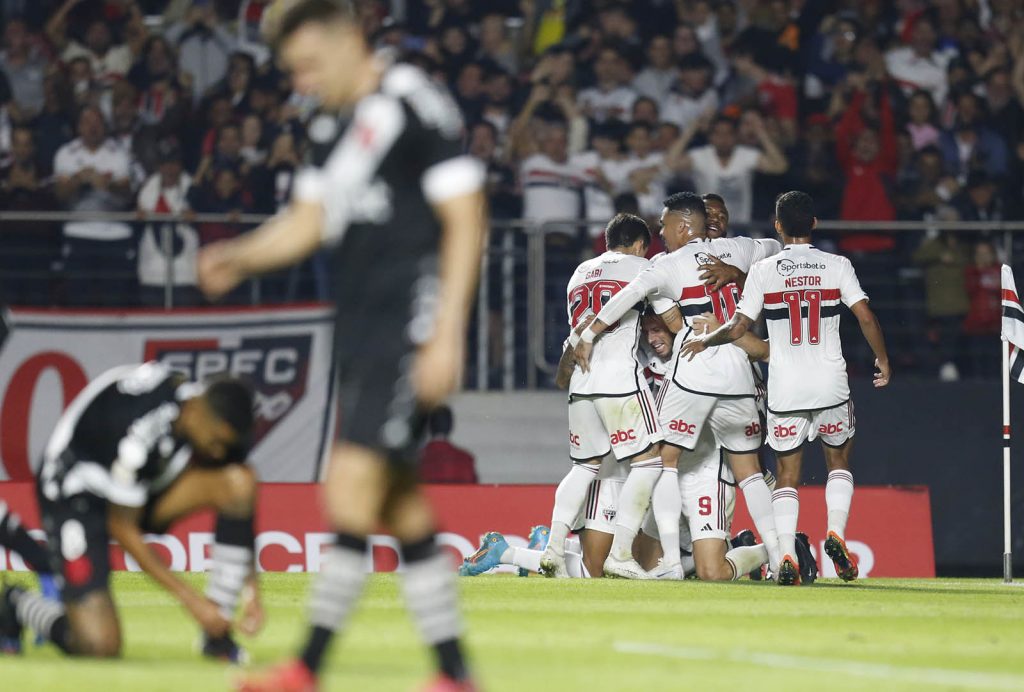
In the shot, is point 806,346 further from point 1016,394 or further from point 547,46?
point 547,46

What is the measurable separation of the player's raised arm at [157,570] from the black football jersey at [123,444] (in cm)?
9

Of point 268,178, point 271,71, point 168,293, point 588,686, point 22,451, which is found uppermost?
point 271,71

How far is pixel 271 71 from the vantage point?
18.0m

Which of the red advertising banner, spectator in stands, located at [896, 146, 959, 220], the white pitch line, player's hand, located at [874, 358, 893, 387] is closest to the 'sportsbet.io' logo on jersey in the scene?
player's hand, located at [874, 358, 893, 387]

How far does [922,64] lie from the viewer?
1853 centimetres

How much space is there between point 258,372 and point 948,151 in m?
7.20

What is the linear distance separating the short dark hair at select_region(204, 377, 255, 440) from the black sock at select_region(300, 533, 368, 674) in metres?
1.45

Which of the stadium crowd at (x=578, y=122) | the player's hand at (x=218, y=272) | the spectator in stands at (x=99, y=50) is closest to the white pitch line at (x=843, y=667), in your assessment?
the player's hand at (x=218, y=272)

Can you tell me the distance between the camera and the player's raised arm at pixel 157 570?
6.61 m

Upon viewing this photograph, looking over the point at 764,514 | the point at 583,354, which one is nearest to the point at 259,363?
the point at 583,354

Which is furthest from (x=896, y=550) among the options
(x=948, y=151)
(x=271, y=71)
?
(x=271, y=71)

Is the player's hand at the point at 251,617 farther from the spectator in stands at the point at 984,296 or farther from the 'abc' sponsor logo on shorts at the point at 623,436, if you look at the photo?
the spectator in stands at the point at 984,296

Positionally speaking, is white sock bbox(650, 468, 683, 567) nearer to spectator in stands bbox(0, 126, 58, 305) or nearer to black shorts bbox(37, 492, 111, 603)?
spectator in stands bbox(0, 126, 58, 305)

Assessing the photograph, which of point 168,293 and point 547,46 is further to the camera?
point 547,46
